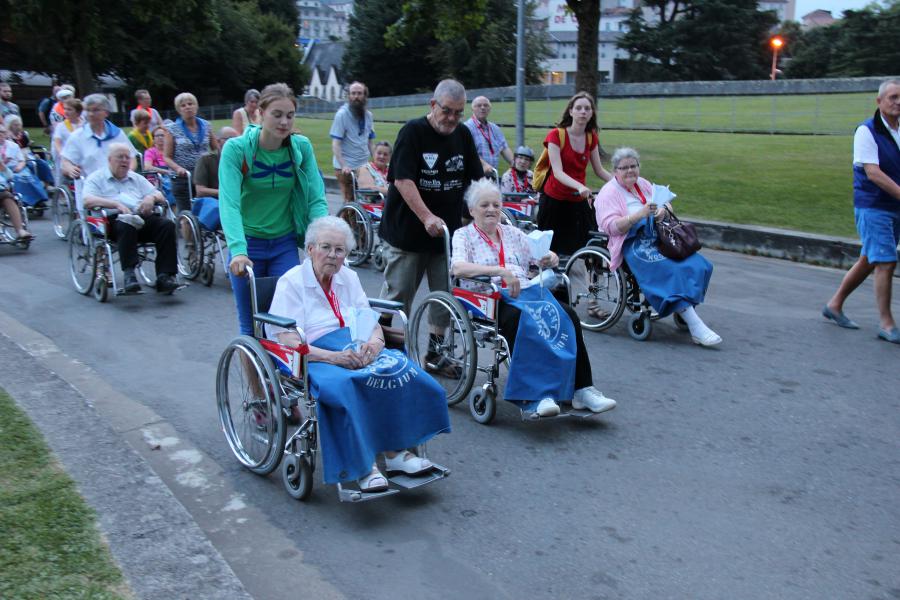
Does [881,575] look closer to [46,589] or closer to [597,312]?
[46,589]

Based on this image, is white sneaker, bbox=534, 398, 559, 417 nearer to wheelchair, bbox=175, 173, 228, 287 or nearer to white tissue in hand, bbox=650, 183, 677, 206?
white tissue in hand, bbox=650, 183, 677, 206

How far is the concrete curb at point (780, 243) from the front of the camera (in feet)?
33.6

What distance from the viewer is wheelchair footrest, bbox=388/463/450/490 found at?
428 centimetres

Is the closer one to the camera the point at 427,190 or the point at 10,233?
the point at 427,190

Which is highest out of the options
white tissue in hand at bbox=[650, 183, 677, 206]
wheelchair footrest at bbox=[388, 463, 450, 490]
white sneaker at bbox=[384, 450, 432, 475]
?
white tissue in hand at bbox=[650, 183, 677, 206]

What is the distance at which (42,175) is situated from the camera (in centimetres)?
1573

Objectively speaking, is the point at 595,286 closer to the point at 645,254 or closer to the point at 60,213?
the point at 645,254

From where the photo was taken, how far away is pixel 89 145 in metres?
9.52

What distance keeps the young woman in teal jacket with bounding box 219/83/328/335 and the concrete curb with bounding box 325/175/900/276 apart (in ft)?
23.3

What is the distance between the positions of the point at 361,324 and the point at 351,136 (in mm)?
6889

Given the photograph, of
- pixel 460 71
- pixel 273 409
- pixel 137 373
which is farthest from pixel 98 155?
pixel 460 71

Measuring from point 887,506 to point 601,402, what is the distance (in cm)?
162

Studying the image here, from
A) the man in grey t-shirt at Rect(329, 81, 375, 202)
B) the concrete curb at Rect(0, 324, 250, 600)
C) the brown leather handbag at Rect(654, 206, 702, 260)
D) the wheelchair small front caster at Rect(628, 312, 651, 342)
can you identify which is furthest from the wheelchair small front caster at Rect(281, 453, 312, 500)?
the man in grey t-shirt at Rect(329, 81, 375, 202)

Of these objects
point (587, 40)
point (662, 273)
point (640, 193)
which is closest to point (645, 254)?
point (662, 273)
